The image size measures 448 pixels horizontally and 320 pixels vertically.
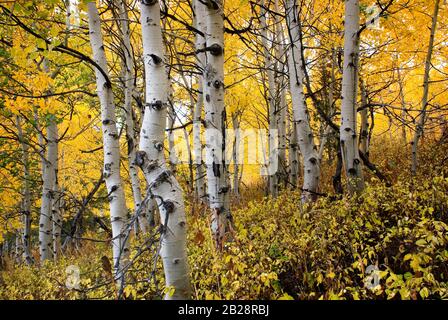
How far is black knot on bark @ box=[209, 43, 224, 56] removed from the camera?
320 cm

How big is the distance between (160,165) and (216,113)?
1403mm

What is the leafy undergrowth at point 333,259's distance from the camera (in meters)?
2.30

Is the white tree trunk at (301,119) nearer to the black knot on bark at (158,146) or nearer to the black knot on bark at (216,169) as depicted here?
the black knot on bark at (216,169)

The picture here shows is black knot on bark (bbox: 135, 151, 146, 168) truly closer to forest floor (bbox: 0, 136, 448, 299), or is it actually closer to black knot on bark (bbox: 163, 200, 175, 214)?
black knot on bark (bbox: 163, 200, 175, 214)

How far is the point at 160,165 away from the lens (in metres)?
2.05

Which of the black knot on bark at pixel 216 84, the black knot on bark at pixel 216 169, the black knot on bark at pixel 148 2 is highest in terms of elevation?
the black knot on bark at pixel 148 2

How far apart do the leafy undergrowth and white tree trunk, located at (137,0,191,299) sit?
0.22 meters

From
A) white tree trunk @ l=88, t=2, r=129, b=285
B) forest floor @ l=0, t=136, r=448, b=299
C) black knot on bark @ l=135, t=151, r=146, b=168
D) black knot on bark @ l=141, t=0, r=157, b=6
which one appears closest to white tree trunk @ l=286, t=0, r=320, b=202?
forest floor @ l=0, t=136, r=448, b=299

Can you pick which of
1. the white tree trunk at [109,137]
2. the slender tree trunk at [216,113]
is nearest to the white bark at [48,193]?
the white tree trunk at [109,137]

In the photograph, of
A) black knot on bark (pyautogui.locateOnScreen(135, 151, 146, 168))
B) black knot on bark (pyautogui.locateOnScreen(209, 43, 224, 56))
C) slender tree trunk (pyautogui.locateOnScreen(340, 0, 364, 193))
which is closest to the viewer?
black knot on bark (pyautogui.locateOnScreen(135, 151, 146, 168))

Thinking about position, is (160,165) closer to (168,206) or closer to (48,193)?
(168,206)

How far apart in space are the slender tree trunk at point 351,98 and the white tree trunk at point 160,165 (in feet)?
9.65

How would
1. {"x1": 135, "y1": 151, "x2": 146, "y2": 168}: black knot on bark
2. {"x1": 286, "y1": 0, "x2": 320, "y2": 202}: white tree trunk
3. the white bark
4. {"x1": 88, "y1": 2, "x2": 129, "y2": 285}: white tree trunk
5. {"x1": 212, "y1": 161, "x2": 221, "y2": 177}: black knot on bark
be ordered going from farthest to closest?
1. the white bark
2. {"x1": 286, "y1": 0, "x2": 320, "y2": 202}: white tree trunk
3. {"x1": 88, "y1": 2, "x2": 129, "y2": 285}: white tree trunk
4. {"x1": 212, "y1": 161, "x2": 221, "y2": 177}: black knot on bark
5. {"x1": 135, "y1": 151, "x2": 146, "y2": 168}: black knot on bark

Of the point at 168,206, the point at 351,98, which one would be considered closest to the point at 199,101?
the point at 351,98
